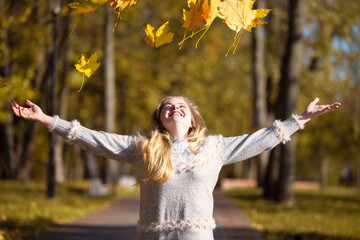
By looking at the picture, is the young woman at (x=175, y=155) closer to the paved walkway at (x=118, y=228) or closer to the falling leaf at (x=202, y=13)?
the falling leaf at (x=202, y=13)

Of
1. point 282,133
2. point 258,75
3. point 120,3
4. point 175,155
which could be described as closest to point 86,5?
point 120,3

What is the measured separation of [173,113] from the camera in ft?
14.1

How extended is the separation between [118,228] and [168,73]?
17.9m

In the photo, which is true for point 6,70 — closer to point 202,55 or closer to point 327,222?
point 327,222

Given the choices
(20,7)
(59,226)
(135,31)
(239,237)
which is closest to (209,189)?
(239,237)

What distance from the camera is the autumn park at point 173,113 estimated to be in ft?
13.5

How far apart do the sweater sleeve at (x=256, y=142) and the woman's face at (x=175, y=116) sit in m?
0.30

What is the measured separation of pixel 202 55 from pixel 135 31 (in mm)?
8621

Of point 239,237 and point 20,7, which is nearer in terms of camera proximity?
point 239,237

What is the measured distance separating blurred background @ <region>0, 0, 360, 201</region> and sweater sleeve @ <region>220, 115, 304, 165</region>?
6.60 meters

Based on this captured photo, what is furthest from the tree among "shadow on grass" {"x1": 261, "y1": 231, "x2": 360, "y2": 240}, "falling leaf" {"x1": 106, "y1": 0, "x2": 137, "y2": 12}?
"falling leaf" {"x1": 106, "y1": 0, "x2": 137, "y2": 12}

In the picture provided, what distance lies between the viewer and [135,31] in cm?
2150

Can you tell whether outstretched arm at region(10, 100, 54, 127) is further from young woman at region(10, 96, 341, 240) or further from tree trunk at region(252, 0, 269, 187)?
tree trunk at region(252, 0, 269, 187)

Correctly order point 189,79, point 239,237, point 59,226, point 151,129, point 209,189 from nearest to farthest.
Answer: point 209,189 < point 151,129 < point 239,237 < point 59,226 < point 189,79
